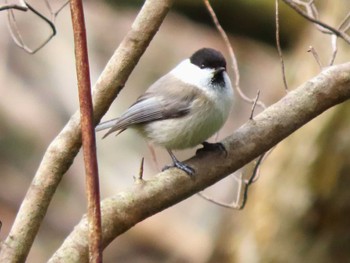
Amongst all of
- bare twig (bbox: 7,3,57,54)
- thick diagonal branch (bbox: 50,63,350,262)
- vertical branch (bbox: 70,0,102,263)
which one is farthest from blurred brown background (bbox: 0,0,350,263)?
vertical branch (bbox: 70,0,102,263)

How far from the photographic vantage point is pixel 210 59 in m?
3.31

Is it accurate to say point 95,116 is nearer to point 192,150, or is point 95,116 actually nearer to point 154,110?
point 154,110

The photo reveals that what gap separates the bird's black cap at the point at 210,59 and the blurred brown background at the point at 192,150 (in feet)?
2.13

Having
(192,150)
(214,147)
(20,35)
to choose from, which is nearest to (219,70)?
(214,147)

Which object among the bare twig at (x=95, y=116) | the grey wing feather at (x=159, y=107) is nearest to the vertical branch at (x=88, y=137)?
the bare twig at (x=95, y=116)

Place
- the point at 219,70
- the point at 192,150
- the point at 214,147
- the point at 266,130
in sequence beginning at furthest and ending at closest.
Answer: the point at 192,150, the point at 219,70, the point at 214,147, the point at 266,130

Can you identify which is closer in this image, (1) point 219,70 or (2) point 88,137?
(2) point 88,137

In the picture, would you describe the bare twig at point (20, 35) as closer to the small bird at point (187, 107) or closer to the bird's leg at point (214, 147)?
the small bird at point (187, 107)

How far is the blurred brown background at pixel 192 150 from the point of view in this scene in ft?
14.9

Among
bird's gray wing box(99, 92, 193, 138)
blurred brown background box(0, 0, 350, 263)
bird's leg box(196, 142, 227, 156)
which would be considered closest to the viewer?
bird's leg box(196, 142, 227, 156)

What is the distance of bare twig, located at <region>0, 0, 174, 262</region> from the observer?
2.38m

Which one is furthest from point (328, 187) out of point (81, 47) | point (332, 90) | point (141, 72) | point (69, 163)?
point (141, 72)

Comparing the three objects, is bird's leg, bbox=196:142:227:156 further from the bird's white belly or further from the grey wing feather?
the grey wing feather

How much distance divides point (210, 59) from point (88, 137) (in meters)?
1.98
